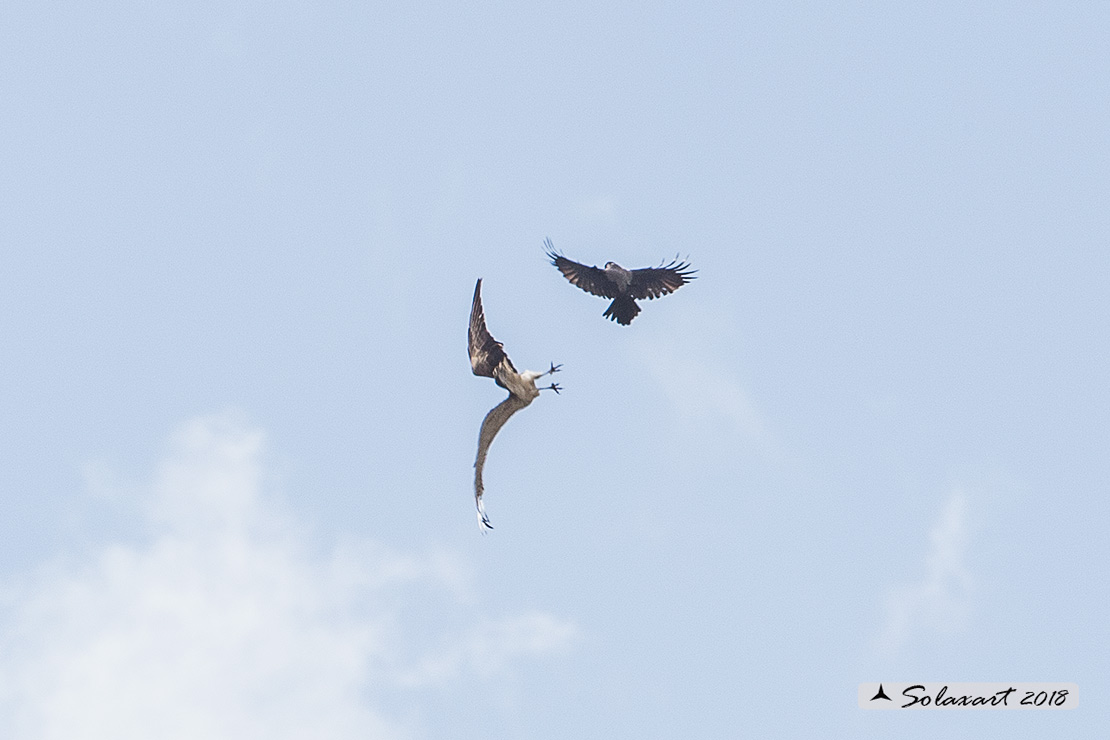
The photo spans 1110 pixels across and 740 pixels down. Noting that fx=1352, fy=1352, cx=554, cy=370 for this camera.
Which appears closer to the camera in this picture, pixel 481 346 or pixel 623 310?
pixel 481 346

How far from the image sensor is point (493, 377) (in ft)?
80.4

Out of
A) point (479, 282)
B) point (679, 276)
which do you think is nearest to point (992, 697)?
point (679, 276)

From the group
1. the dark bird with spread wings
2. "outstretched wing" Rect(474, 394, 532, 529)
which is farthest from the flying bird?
the dark bird with spread wings

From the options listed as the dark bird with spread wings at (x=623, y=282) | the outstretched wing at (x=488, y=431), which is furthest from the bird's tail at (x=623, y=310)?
the outstretched wing at (x=488, y=431)

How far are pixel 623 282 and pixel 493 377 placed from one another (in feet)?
33.4

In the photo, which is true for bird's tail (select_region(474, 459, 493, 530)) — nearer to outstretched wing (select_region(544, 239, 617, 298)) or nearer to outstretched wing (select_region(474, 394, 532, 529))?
outstretched wing (select_region(474, 394, 532, 529))

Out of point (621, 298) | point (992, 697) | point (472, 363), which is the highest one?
point (621, 298)

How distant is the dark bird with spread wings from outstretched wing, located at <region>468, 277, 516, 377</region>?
32.1ft

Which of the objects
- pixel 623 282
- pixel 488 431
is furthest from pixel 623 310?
pixel 488 431

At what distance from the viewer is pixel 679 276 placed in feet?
112

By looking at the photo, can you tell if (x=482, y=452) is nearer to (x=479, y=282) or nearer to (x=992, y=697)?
(x=479, y=282)

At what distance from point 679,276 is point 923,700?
38.5 ft

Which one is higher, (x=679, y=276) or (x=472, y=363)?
(x=679, y=276)

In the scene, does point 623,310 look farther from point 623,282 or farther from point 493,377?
point 493,377
